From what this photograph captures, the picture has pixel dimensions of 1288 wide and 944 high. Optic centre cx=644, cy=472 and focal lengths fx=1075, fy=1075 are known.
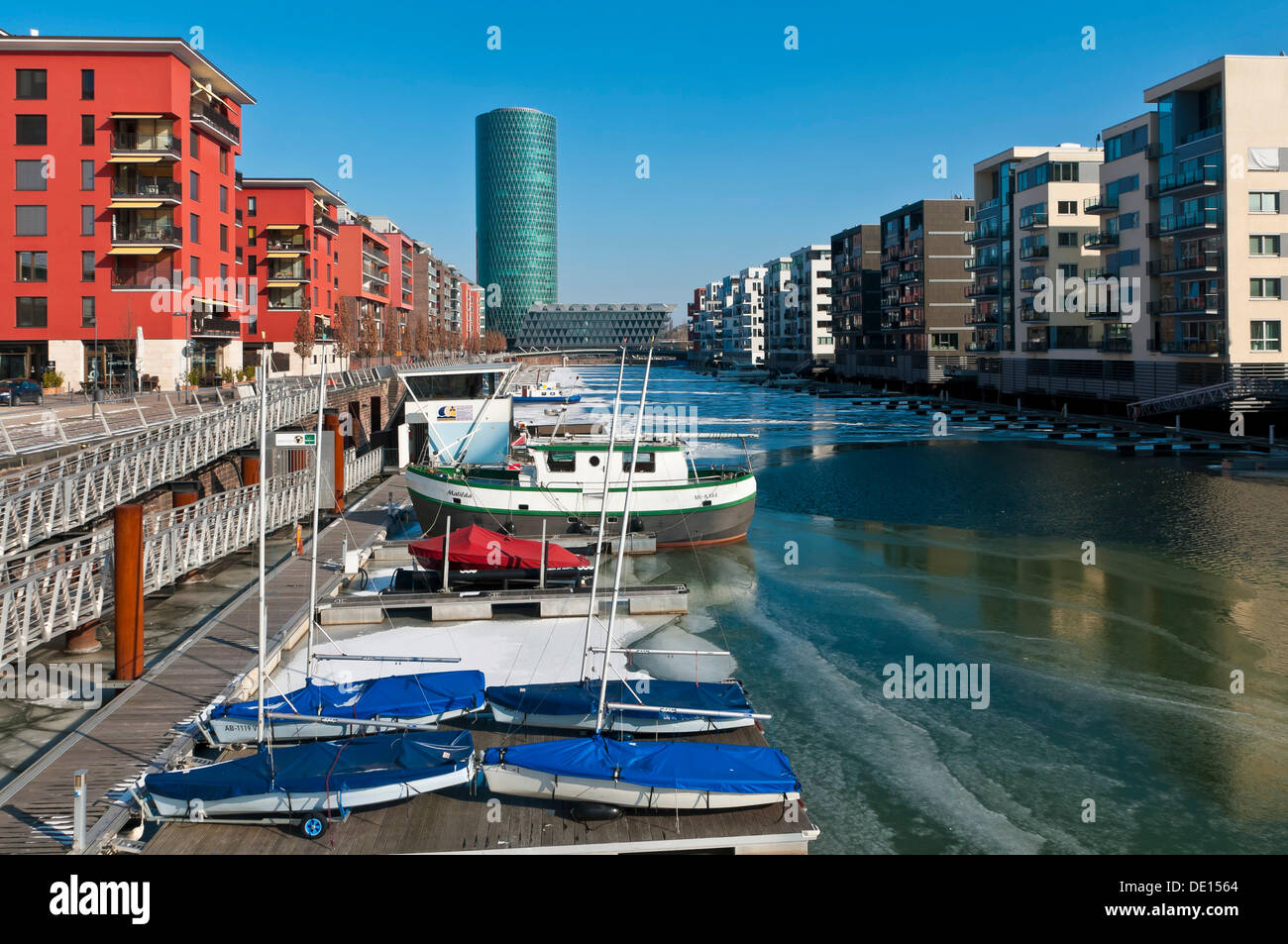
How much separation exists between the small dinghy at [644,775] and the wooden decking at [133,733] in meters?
5.25

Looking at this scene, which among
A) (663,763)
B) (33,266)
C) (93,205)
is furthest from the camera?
(93,205)

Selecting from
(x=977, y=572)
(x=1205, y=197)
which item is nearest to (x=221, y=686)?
(x=977, y=572)

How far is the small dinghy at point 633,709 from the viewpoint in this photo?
17.9 m

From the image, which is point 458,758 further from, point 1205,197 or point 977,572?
point 1205,197

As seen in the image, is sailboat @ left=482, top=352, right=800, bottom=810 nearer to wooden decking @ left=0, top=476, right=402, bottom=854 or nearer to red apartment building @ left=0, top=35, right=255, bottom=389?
wooden decking @ left=0, top=476, right=402, bottom=854

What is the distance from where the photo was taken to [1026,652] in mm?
25172

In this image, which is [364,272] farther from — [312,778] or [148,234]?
[312,778]

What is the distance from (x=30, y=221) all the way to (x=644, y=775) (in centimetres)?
6825

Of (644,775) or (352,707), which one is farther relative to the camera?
(352,707)

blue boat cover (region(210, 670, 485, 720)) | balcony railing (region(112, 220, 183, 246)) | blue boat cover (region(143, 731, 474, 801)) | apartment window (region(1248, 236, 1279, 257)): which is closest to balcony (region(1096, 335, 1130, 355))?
apartment window (region(1248, 236, 1279, 257))

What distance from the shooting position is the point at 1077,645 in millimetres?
25547

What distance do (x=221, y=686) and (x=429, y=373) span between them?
107 feet

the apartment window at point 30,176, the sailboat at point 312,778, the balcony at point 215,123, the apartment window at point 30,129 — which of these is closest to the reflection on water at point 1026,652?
the sailboat at point 312,778

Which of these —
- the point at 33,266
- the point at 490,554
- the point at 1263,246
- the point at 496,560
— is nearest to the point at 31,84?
the point at 33,266
